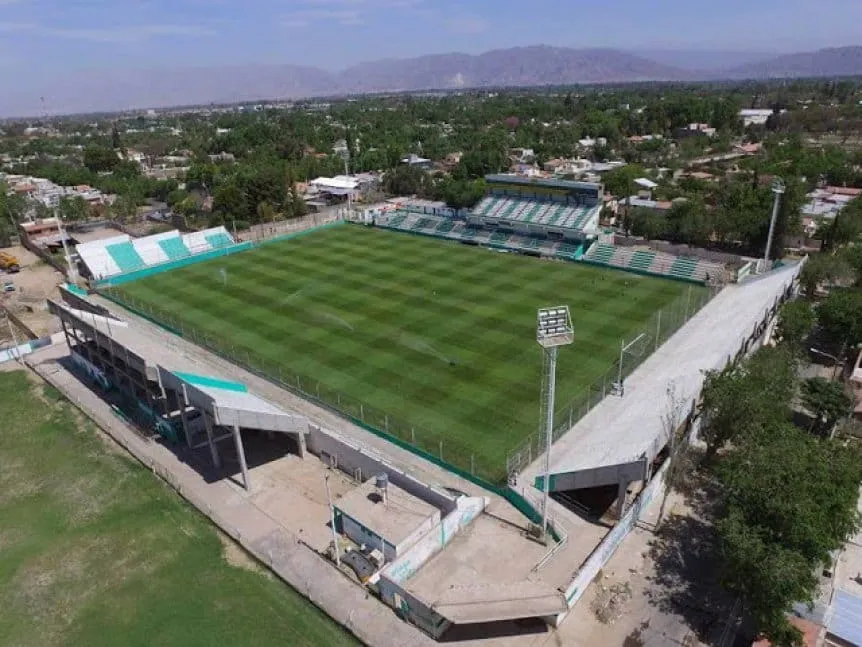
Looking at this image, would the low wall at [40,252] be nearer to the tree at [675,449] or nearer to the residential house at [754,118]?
the tree at [675,449]

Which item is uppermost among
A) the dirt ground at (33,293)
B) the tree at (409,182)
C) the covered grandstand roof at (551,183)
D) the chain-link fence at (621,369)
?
the covered grandstand roof at (551,183)

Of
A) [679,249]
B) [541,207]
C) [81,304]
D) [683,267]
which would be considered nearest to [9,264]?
[81,304]

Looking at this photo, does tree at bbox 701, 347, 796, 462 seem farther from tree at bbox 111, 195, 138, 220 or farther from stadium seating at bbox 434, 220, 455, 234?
tree at bbox 111, 195, 138, 220

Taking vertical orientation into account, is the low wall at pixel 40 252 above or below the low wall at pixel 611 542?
above

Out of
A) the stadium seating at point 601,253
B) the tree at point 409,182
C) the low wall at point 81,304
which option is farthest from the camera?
the tree at point 409,182

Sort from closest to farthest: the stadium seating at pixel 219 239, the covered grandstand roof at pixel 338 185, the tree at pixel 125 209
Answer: the stadium seating at pixel 219 239 < the tree at pixel 125 209 < the covered grandstand roof at pixel 338 185

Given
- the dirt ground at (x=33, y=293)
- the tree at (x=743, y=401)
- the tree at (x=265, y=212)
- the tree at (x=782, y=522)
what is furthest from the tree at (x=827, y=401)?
the tree at (x=265, y=212)

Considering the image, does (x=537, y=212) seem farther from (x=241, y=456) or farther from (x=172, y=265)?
(x=241, y=456)

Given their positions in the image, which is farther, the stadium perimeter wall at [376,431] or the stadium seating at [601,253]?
the stadium seating at [601,253]

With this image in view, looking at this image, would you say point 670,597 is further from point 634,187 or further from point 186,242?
point 634,187
